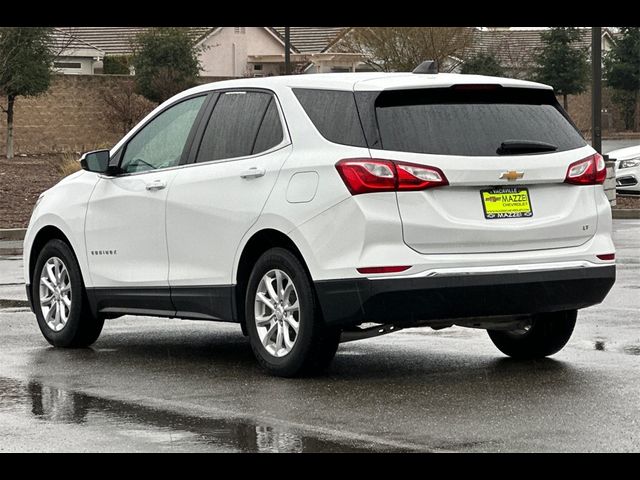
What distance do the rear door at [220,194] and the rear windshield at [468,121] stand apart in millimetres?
763

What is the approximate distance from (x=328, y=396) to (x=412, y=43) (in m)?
57.5

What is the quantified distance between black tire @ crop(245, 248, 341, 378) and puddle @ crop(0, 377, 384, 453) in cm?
117

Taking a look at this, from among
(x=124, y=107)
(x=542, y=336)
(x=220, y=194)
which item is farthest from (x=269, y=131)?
(x=124, y=107)

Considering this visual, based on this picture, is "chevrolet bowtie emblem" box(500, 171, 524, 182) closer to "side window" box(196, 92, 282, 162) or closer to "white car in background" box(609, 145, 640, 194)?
"side window" box(196, 92, 282, 162)

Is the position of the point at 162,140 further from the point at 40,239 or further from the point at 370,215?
the point at 370,215

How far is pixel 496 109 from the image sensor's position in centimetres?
930

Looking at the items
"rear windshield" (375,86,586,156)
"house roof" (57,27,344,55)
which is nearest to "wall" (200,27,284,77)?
A: "house roof" (57,27,344,55)

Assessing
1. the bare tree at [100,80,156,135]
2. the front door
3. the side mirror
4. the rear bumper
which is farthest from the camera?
the bare tree at [100,80,156,135]

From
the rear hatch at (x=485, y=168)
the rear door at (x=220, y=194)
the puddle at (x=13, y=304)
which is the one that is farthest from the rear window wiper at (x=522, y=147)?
the puddle at (x=13, y=304)

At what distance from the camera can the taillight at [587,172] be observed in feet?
30.3

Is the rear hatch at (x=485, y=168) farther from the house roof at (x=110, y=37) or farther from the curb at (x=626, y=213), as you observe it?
the house roof at (x=110, y=37)

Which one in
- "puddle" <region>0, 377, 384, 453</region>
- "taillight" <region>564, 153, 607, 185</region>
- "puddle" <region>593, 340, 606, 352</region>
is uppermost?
"taillight" <region>564, 153, 607, 185</region>

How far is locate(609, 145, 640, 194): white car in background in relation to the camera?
28922 millimetres

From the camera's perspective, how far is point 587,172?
9.35 meters
